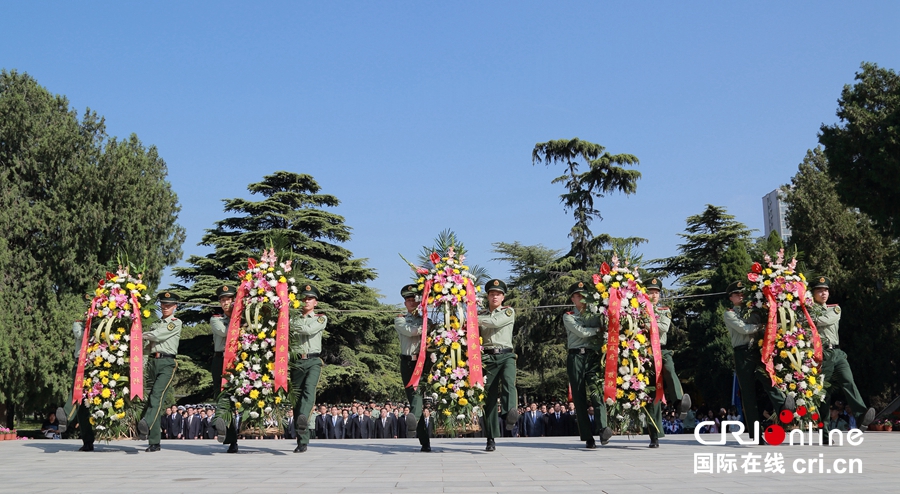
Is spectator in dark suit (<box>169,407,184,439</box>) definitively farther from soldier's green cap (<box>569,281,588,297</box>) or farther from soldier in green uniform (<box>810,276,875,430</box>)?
soldier in green uniform (<box>810,276,875,430</box>)

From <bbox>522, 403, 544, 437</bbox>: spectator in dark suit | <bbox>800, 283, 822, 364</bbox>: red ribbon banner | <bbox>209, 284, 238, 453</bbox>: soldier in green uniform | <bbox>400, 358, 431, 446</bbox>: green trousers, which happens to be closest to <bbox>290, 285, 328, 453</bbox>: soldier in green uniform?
<bbox>209, 284, 238, 453</bbox>: soldier in green uniform

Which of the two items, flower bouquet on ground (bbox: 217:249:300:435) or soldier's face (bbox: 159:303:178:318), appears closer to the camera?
flower bouquet on ground (bbox: 217:249:300:435)

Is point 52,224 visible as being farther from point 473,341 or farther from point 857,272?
point 857,272

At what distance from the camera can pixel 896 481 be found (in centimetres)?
721

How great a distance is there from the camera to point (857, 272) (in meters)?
32.8

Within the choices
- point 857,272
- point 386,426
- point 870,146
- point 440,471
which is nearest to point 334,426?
point 386,426

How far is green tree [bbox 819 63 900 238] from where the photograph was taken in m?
25.8

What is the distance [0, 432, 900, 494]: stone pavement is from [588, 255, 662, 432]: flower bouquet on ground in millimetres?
690

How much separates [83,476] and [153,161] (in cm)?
3142

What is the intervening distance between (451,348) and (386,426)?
14.0 meters

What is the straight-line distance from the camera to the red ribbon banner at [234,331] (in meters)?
12.5

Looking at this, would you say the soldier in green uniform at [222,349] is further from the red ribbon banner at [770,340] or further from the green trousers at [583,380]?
the red ribbon banner at [770,340]

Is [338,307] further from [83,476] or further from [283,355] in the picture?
[83,476]

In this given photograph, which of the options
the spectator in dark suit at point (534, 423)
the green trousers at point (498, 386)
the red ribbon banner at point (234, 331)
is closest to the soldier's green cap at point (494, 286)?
the green trousers at point (498, 386)
